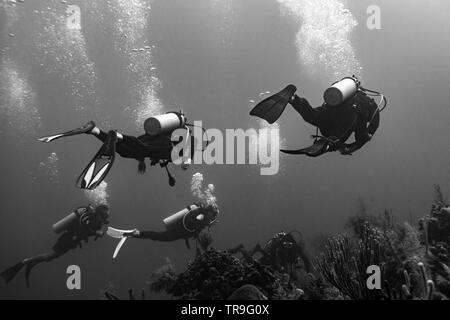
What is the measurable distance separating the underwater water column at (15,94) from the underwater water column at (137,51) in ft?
51.5

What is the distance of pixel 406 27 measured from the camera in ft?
180

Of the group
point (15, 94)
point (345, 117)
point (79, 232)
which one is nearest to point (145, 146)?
point (345, 117)

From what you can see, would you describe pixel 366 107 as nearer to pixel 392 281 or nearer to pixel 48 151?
pixel 392 281

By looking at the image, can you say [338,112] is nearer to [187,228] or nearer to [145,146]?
[145,146]

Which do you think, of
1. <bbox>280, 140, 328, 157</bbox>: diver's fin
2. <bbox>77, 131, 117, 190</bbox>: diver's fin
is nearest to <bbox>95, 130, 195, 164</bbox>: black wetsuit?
<bbox>77, 131, 117, 190</bbox>: diver's fin

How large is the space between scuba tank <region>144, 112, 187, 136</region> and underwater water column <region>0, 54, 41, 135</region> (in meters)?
48.8

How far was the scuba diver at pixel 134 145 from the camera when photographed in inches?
180

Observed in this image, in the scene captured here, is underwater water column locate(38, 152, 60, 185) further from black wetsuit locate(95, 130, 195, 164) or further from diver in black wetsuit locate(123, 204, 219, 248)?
black wetsuit locate(95, 130, 195, 164)

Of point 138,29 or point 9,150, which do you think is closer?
point 138,29

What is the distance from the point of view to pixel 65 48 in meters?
47.1

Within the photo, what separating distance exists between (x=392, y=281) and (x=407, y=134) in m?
104
